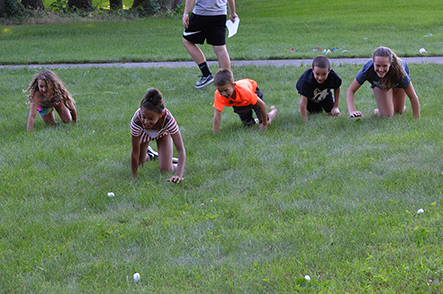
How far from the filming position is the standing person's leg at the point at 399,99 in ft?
20.1

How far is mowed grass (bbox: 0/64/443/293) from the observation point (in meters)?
2.99

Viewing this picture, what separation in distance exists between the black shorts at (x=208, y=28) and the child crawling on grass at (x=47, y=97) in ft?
8.01

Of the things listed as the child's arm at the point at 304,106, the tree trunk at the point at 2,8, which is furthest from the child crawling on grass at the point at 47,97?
the tree trunk at the point at 2,8

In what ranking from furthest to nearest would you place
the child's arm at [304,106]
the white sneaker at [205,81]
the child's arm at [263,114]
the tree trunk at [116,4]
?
the tree trunk at [116,4]
the white sneaker at [205,81]
the child's arm at [304,106]
the child's arm at [263,114]

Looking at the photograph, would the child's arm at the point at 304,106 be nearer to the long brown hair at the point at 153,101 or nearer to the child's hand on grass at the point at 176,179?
the child's hand on grass at the point at 176,179

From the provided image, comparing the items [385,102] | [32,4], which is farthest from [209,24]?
[32,4]

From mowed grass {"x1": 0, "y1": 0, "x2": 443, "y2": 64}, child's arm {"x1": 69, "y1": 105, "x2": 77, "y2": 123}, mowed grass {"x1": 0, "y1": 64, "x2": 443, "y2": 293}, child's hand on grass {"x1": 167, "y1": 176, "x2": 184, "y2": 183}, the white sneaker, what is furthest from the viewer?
mowed grass {"x1": 0, "y1": 0, "x2": 443, "y2": 64}

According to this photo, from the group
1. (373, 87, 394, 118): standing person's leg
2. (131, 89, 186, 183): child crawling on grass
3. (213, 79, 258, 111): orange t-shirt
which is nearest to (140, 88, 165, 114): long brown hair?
(131, 89, 186, 183): child crawling on grass

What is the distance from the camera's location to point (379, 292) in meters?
2.75

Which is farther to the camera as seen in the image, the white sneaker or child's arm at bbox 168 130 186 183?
the white sneaker

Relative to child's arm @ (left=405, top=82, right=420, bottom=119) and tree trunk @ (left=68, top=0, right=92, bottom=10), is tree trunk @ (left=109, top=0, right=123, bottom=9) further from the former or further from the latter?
child's arm @ (left=405, top=82, right=420, bottom=119)

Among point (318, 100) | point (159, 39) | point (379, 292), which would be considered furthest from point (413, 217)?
point (159, 39)

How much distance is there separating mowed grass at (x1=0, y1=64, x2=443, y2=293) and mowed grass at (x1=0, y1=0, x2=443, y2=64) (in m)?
6.02

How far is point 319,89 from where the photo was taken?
6.24 m
